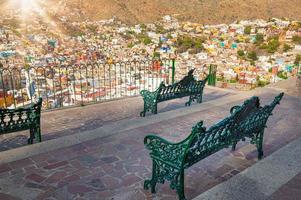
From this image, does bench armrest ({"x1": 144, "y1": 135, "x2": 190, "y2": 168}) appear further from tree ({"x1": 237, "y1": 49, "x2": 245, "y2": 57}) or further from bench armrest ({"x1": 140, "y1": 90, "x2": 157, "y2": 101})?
tree ({"x1": 237, "y1": 49, "x2": 245, "y2": 57})

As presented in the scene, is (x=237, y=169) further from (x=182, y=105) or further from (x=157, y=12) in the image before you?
(x=157, y=12)

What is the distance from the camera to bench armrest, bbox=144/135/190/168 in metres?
2.95

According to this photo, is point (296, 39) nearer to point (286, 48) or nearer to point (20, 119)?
point (286, 48)

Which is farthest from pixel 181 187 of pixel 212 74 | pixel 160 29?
pixel 160 29

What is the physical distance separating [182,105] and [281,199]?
466 centimetres

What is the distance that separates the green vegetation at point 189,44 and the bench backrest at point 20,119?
195 ft

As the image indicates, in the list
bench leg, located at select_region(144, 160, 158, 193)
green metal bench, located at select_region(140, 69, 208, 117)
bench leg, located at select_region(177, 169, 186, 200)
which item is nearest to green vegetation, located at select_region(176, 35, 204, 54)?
green metal bench, located at select_region(140, 69, 208, 117)

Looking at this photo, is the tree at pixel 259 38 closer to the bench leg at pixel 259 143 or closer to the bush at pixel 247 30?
the bush at pixel 247 30

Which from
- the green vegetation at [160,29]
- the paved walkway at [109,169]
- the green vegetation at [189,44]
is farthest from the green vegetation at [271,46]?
the paved walkway at [109,169]

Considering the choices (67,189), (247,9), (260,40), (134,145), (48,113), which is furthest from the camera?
(247,9)

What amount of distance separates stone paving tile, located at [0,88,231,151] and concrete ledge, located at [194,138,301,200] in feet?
10.6

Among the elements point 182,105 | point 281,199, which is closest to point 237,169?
point 281,199

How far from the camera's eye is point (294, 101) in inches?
310

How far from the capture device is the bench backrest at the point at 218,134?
2.96m
